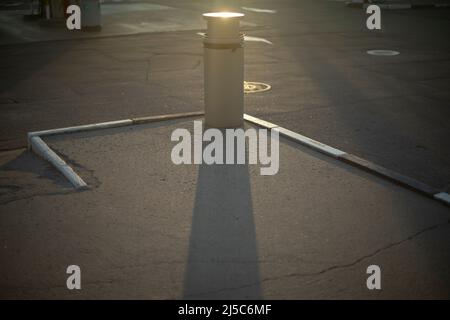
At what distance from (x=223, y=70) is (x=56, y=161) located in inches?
99.4

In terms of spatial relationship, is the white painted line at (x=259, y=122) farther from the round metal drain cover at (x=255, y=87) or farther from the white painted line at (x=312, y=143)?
the round metal drain cover at (x=255, y=87)

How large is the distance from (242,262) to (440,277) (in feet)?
5.02

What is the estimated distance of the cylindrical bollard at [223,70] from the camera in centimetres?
753

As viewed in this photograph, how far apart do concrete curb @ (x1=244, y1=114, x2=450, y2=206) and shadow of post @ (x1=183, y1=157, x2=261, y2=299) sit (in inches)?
46.3

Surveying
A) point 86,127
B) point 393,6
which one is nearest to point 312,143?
point 86,127

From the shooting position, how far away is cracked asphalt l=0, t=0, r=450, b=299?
4379 mm

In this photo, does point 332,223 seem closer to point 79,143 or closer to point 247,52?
point 79,143

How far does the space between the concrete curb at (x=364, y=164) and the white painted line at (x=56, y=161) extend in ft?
9.16

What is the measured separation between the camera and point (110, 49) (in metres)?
15.6

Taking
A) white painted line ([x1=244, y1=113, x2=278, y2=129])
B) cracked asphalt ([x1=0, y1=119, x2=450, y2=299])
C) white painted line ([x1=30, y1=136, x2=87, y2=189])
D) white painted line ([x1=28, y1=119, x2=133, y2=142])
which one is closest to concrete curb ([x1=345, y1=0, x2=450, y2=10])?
white painted line ([x1=244, y1=113, x2=278, y2=129])

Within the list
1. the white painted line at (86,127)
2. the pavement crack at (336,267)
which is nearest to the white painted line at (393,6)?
the white painted line at (86,127)

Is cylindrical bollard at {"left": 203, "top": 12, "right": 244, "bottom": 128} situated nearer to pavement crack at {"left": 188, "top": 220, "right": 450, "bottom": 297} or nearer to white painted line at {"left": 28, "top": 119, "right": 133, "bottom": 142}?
white painted line at {"left": 28, "top": 119, "right": 133, "bottom": 142}
